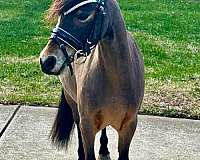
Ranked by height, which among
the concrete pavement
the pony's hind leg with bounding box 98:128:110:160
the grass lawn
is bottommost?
the grass lawn

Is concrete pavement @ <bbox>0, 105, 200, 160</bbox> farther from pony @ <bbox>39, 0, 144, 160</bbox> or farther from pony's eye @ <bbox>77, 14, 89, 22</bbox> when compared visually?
pony's eye @ <bbox>77, 14, 89, 22</bbox>

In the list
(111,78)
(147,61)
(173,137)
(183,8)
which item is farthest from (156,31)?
(111,78)

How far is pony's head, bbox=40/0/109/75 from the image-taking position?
2.83 m

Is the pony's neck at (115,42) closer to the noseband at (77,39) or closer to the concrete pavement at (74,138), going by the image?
the noseband at (77,39)

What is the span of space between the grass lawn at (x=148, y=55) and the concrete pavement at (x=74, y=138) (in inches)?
9.7

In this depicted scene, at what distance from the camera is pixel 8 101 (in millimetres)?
5418

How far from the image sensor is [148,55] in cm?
753

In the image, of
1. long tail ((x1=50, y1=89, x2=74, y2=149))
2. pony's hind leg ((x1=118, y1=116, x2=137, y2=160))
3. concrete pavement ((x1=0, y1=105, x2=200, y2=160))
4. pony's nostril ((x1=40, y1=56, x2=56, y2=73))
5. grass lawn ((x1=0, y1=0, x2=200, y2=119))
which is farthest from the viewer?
grass lawn ((x1=0, y1=0, x2=200, y2=119))

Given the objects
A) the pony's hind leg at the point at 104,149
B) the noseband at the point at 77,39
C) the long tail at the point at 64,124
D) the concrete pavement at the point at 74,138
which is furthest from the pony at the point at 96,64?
the concrete pavement at the point at 74,138

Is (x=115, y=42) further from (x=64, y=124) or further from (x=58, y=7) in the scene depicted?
(x=64, y=124)

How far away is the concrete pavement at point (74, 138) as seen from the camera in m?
4.31

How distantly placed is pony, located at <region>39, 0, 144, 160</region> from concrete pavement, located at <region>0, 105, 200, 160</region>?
1.64 feet

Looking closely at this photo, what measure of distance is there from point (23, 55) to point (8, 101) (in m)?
1.99

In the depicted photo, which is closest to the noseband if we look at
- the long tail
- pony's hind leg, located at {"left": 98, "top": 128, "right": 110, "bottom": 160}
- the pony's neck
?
the pony's neck
